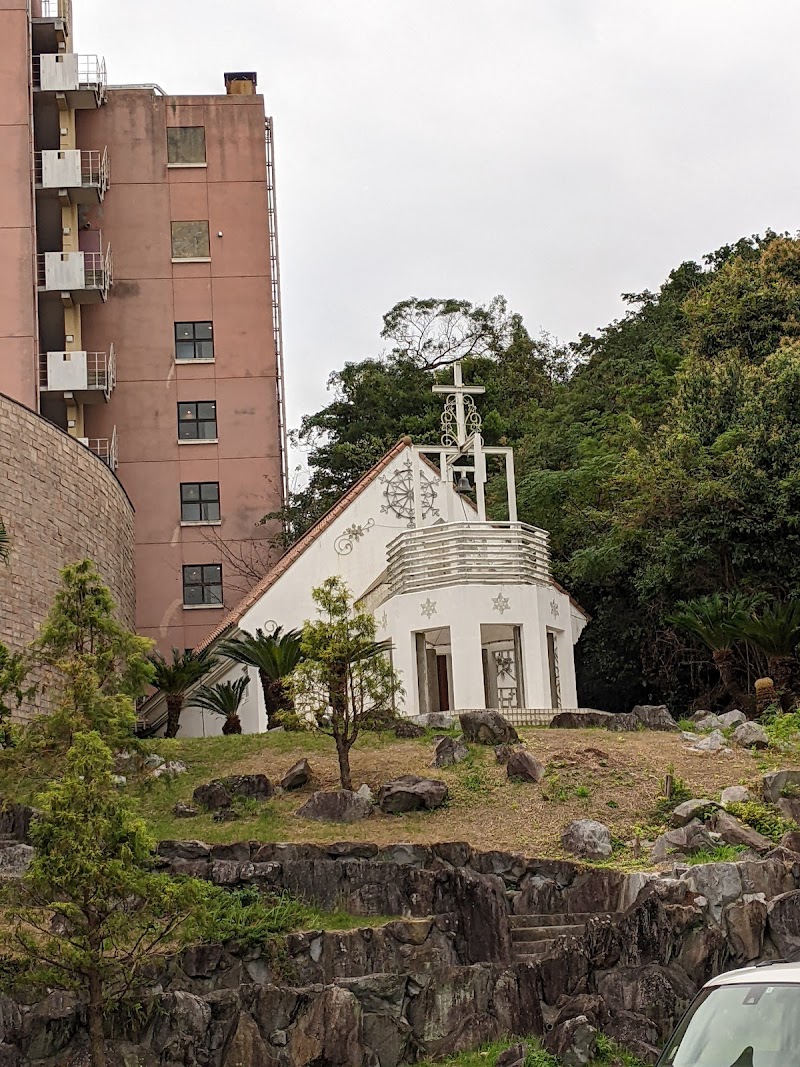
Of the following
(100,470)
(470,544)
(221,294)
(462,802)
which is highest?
(221,294)

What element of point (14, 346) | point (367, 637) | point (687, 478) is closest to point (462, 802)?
point (367, 637)

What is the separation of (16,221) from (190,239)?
5611mm

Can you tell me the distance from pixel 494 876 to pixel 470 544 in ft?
35.7

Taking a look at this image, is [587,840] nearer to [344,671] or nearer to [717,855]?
[717,855]

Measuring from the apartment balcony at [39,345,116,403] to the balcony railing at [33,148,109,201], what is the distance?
181 inches

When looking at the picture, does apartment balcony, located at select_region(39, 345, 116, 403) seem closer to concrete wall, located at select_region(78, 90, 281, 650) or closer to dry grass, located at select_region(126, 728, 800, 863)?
concrete wall, located at select_region(78, 90, 281, 650)

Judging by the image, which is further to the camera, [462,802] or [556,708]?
[556,708]

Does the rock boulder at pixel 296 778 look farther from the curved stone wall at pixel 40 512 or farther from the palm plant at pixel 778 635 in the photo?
the palm plant at pixel 778 635

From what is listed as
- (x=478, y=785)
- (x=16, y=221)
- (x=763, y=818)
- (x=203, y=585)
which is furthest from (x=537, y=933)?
(x=16, y=221)

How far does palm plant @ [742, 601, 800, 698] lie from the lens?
25984 millimetres

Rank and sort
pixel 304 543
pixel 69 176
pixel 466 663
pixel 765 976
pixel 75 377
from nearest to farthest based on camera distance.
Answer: pixel 765 976
pixel 466 663
pixel 304 543
pixel 75 377
pixel 69 176

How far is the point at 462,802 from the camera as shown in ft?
65.9

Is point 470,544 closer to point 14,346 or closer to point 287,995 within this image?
point 287,995

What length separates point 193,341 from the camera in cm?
4425
